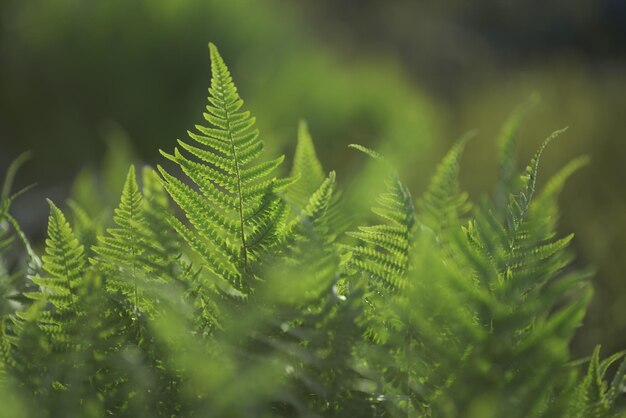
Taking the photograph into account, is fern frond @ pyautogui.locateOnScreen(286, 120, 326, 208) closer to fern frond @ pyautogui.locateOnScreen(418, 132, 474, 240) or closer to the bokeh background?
fern frond @ pyautogui.locateOnScreen(418, 132, 474, 240)

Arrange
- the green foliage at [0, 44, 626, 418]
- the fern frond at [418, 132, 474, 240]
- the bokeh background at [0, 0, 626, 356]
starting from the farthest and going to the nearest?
the bokeh background at [0, 0, 626, 356]
the fern frond at [418, 132, 474, 240]
the green foliage at [0, 44, 626, 418]

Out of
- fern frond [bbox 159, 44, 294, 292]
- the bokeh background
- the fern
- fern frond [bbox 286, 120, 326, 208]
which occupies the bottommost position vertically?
the fern

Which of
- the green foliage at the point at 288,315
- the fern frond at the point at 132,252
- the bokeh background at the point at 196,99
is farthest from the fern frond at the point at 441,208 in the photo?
the bokeh background at the point at 196,99

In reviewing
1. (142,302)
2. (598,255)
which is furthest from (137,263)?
(598,255)

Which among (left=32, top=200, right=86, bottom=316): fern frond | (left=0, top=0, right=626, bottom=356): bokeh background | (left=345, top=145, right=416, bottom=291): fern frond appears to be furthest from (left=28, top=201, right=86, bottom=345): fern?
(left=0, top=0, right=626, bottom=356): bokeh background

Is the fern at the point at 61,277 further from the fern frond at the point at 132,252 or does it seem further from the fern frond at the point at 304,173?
the fern frond at the point at 304,173

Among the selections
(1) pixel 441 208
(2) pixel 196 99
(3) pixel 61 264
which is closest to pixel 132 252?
(3) pixel 61 264

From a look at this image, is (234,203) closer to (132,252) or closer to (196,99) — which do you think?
(132,252)

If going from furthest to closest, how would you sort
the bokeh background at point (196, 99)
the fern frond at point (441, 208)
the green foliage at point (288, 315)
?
1. the bokeh background at point (196, 99)
2. the fern frond at point (441, 208)
3. the green foliage at point (288, 315)
